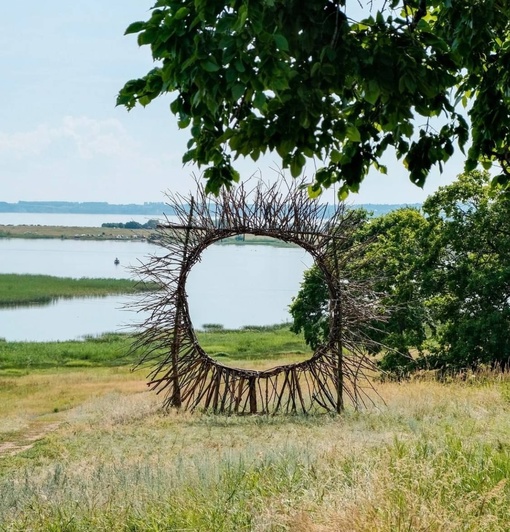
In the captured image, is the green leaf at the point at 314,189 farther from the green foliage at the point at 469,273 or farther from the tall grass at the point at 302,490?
the green foliage at the point at 469,273

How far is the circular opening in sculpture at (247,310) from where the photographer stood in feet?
115

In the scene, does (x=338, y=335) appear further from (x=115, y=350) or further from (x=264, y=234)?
(x=115, y=350)

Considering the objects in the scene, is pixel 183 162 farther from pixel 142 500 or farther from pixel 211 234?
pixel 211 234

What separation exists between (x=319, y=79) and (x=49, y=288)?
76.8 meters

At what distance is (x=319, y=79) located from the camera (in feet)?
13.9

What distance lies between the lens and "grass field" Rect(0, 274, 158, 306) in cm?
7325

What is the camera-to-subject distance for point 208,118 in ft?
15.3

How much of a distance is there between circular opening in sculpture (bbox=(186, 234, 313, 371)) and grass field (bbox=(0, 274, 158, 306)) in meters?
9.69

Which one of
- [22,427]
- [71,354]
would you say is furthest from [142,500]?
[71,354]

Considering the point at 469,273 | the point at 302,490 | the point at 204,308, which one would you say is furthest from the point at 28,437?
the point at 204,308

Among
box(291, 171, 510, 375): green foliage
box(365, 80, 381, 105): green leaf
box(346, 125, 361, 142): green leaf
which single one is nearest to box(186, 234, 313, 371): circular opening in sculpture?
box(291, 171, 510, 375): green foliage

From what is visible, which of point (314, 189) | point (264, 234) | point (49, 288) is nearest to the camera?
point (314, 189)

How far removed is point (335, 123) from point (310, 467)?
8.55ft

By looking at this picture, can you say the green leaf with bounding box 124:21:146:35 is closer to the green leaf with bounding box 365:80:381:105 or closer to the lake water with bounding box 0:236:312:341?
the green leaf with bounding box 365:80:381:105
